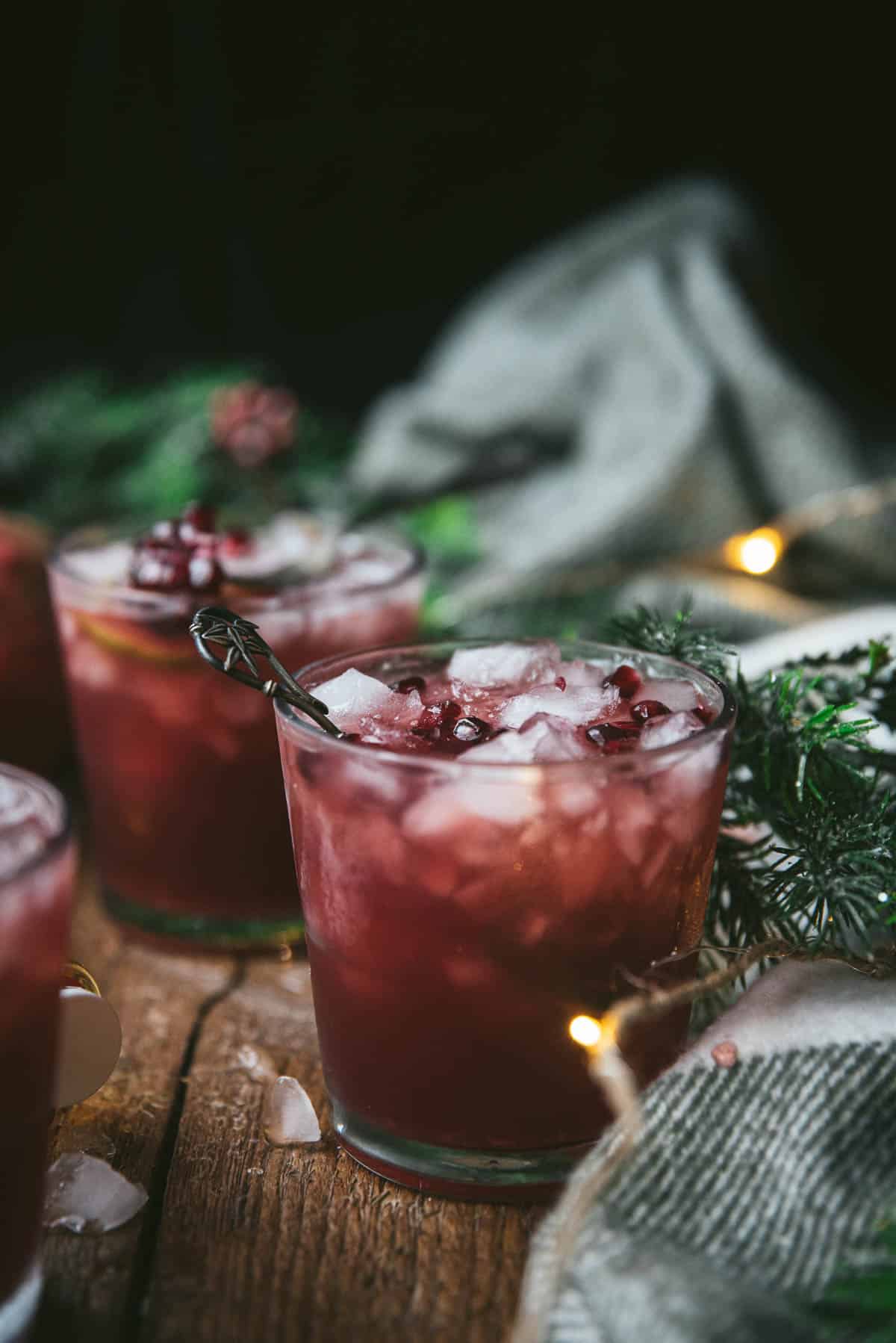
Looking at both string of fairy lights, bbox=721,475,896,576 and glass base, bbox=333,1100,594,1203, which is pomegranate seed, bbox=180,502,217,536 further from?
string of fairy lights, bbox=721,475,896,576

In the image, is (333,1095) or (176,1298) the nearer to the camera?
(176,1298)

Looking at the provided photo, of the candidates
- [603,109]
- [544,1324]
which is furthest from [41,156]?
[544,1324]

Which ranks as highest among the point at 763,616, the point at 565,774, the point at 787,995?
the point at 565,774

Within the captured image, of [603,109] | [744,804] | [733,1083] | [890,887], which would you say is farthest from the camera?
[603,109]

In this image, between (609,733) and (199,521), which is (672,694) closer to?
(609,733)

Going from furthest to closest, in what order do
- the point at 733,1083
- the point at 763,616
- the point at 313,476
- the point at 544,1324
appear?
the point at 313,476 < the point at 763,616 < the point at 733,1083 < the point at 544,1324

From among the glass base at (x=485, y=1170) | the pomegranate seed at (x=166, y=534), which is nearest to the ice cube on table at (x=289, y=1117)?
the glass base at (x=485, y=1170)

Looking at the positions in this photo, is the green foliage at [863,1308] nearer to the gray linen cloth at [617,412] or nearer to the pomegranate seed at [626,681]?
the pomegranate seed at [626,681]

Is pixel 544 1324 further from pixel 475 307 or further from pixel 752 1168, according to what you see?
pixel 475 307
